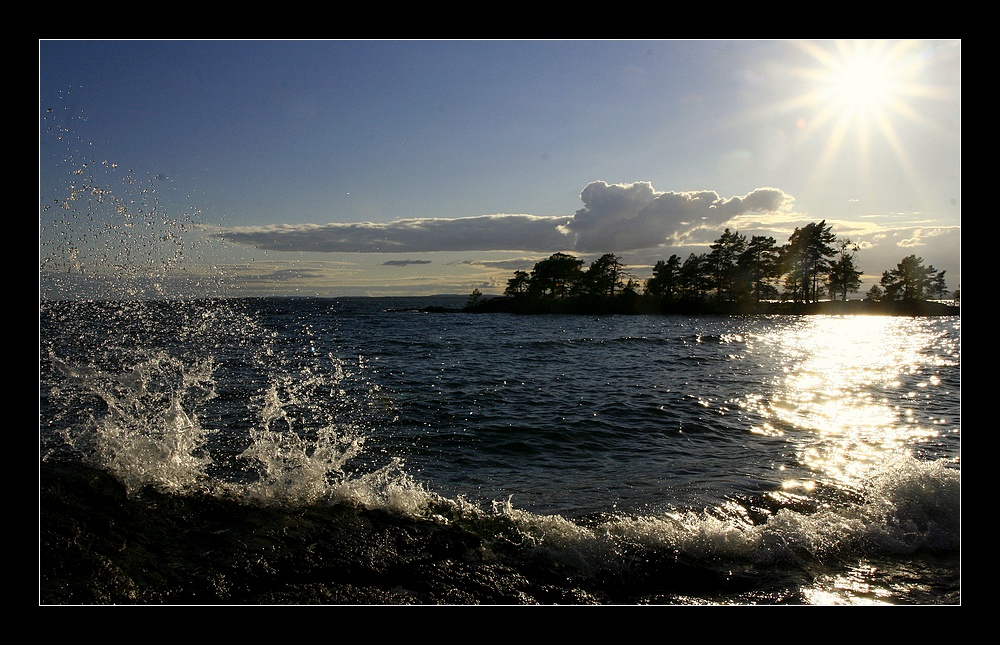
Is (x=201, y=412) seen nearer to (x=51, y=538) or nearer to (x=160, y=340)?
(x=51, y=538)

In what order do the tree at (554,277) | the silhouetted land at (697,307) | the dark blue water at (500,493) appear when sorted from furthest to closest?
the tree at (554,277), the silhouetted land at (697,307), the dark blue water at (500,493)

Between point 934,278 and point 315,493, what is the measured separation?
366 ft

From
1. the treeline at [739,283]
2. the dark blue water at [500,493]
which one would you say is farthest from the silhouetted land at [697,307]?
the dark blue water at [500,493]

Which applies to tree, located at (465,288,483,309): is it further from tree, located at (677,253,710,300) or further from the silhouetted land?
tree, located at (677,253,710,300)

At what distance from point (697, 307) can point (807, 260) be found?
21606 millimetres

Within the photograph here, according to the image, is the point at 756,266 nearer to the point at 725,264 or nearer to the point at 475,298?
the point at 725,264

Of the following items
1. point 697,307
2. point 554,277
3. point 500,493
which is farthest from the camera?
point 554,277

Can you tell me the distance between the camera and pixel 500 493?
8.07m

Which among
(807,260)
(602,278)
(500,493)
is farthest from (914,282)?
(500,493)

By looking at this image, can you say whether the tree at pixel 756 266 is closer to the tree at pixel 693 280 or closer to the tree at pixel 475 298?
the tree at pixel 693 280

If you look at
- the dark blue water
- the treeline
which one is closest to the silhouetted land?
the treeline

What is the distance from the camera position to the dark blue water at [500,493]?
207 inches

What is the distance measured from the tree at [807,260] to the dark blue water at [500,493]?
268 feet
